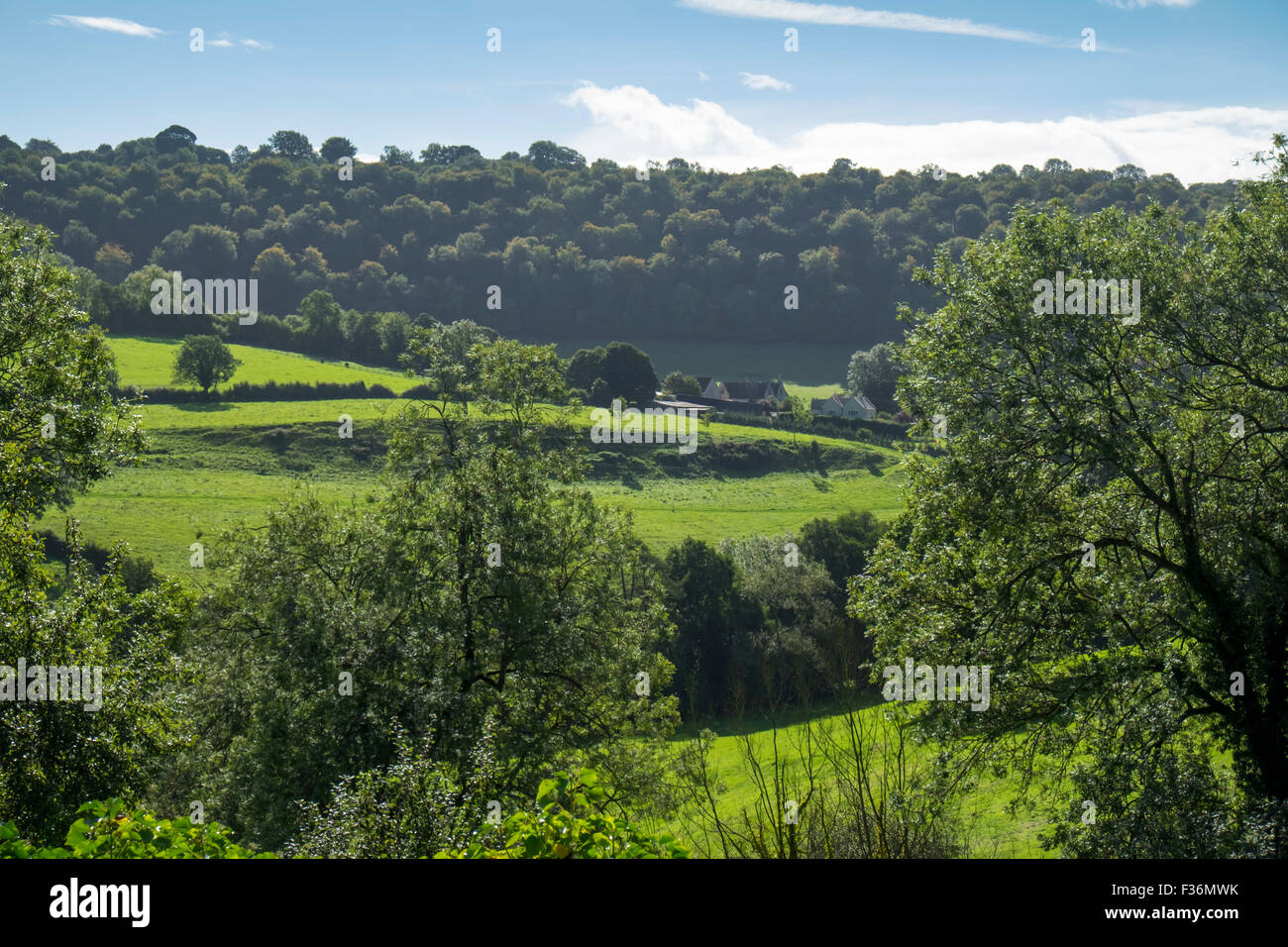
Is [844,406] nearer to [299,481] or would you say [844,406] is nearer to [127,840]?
[299,481]

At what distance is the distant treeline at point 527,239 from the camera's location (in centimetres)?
15962

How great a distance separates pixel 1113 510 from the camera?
59.5ft

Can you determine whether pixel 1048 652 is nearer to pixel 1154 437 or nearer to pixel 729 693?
pixel 1154 437

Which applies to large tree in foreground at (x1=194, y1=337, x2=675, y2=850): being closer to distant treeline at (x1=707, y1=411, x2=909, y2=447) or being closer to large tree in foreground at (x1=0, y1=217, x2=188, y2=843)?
large tree in foreground at (x1=0, y1=217, x2=188, y2=843)

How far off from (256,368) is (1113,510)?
98602 millimetres

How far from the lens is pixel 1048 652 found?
1797 centimetres

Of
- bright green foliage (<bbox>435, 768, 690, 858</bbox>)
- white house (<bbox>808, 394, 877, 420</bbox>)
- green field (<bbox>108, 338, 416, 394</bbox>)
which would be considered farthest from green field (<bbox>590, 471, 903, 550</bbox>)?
bright green foliage (<bbox>435, 768, 690, 858</bbox>)

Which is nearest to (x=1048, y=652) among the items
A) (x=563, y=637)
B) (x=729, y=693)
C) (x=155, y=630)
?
(x=563, y=637)

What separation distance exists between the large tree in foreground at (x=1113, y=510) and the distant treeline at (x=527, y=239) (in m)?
133

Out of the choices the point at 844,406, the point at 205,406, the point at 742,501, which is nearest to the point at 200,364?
the point at 205,406

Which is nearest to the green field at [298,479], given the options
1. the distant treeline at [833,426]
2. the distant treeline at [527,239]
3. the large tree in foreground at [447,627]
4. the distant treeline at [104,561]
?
the distant treeline at [104,561]

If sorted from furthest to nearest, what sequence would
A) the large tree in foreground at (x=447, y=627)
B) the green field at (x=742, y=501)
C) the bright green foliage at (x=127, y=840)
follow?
the green field at (x=742, y=501)
the large tree in foreground at (x=447, y=627)
the bright green foliage at (x=127, y=840)

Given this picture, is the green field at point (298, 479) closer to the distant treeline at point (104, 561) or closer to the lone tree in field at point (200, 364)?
the distant treeline at point (104, 561)

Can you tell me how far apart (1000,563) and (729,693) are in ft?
128
